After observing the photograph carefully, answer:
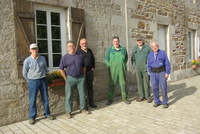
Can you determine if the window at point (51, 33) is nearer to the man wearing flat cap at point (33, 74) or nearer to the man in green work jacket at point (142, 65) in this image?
the man wearing flat cap at point (33, 74)

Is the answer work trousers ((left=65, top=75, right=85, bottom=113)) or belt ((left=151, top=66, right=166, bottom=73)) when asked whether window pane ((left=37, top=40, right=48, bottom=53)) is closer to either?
work trousers ((left=65, top=75, right=85, bottom=113))

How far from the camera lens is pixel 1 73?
156 inches

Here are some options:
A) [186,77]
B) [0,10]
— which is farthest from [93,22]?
[186,77]

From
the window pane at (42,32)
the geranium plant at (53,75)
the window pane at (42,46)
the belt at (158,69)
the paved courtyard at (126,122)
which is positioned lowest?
the paved courtyard at (126,122)

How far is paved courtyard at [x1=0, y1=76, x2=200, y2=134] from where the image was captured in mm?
3540

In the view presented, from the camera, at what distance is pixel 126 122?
3947 mm

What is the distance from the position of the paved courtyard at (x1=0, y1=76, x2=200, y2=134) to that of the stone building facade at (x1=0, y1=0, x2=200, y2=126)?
1.81 feet

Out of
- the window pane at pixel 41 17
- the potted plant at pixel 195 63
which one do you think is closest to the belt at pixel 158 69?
the window pane at pixel 41 17

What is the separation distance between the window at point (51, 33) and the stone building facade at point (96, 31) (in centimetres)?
5

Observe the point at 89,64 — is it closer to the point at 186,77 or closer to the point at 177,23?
the point at 177,23

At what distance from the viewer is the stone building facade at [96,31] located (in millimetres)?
4043

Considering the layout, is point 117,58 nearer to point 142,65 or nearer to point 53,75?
point 142,65

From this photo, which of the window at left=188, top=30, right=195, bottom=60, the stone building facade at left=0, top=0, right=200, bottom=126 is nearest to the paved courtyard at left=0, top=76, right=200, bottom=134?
the stone building facade at left=0, top=0, right=200, bottom=126

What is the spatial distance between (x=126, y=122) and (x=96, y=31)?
8.77 ft
